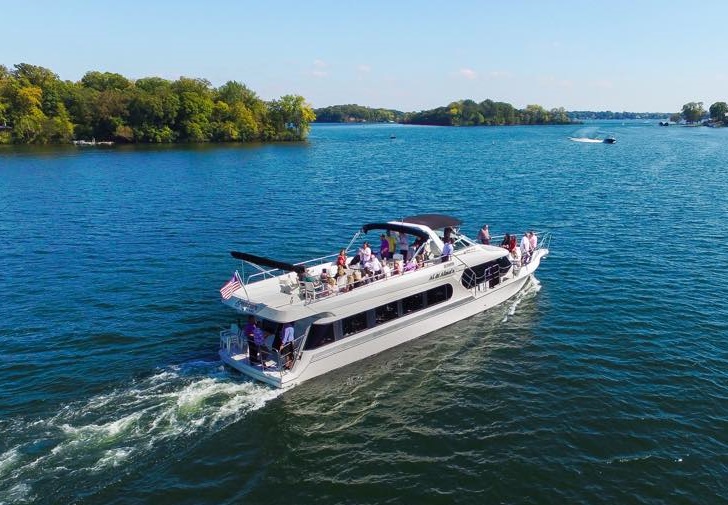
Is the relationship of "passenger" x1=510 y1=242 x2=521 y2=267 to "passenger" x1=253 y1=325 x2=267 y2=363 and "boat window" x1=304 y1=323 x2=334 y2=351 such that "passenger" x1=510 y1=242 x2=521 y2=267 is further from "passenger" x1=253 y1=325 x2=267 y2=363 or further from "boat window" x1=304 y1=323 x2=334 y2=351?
"passenger" x1=253 y1=325 x2=267 y2=363

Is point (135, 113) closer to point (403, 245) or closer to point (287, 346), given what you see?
point (403, 245)

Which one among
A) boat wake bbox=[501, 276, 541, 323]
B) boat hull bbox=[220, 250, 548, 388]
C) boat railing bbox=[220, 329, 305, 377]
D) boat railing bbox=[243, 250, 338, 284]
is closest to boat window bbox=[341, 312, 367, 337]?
boat hull bbox=[220, 250, 548, 388]

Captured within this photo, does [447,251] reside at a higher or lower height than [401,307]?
higher

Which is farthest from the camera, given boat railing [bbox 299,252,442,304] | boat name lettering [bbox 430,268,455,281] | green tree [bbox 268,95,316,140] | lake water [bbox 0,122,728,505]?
green tree [bbox 268,95,316,140]

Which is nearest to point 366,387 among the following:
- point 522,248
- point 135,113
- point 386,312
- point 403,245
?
point 386,312

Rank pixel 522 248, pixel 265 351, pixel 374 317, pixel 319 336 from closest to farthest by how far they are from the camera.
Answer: pixel 265 351, pixel 319 336, pixel 374 317, pixel 522 248

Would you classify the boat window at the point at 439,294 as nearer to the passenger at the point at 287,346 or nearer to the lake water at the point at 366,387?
the lake water at the point at 366,387

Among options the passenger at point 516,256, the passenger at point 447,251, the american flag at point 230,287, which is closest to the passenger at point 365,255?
the passenger at point 447,251
